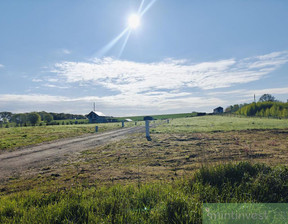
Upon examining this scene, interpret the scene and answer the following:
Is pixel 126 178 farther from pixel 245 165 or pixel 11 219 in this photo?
pixel 245 165

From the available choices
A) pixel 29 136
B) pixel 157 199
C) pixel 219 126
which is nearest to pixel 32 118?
pixel 29 136

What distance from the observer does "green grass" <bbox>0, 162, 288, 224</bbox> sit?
2.95 meters

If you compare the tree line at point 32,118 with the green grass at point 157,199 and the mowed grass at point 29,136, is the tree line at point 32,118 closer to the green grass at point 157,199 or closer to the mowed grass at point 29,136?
the mowed grass at point 29,136

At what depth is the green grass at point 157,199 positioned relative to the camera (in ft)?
9.68

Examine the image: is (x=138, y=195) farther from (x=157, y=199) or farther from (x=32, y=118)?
(x=32, y=118)

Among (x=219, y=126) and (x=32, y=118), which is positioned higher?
(x=32, y=118)

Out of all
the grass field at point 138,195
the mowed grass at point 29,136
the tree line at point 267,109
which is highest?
the tree line at point 267,109

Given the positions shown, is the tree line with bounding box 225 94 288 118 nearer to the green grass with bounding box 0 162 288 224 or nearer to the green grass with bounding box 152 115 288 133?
the green grass with bounding box 152 115 288 133

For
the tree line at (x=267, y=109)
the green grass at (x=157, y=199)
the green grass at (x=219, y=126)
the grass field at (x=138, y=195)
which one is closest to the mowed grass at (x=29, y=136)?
the grass field at (x=138, y=195)

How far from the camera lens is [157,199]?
3.49m

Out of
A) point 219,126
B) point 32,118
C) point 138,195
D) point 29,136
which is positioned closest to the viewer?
point 138,195

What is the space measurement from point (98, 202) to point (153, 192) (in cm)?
120

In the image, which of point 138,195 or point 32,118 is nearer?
point 138,195

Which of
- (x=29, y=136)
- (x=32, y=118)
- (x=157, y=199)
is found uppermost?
(x=32, y=118)
